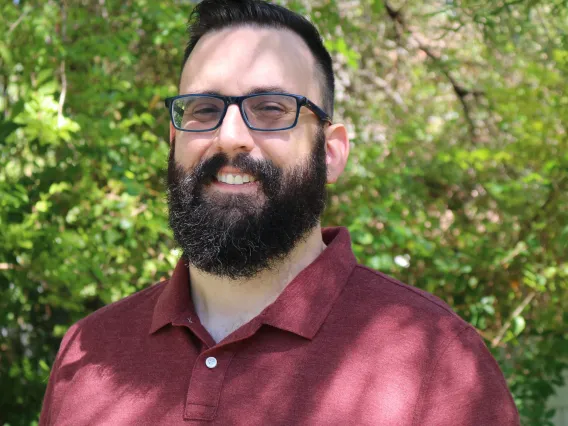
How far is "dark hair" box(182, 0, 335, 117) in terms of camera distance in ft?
6.48

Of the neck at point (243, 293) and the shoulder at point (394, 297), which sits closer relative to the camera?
the shoulder at point (394, 297)

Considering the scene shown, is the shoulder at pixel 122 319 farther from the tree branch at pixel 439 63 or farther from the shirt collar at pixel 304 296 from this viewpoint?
the tree branch at pixel 439 63

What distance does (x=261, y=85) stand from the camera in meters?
1.84

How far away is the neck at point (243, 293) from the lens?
186 centimetres

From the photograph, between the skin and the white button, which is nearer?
the white button

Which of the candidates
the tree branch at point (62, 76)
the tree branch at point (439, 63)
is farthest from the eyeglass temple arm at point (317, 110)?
the tree branch at point (439, 63)

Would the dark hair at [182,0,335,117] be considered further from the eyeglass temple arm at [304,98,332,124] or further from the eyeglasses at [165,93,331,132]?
the eyeglasses at [165,93,331,132]

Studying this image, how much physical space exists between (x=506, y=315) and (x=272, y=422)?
252 centimetres

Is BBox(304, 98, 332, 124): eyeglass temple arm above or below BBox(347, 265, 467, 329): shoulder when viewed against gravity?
above

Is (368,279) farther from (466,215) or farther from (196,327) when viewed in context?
(466,215)

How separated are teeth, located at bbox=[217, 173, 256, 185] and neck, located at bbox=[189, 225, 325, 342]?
22 centimetres

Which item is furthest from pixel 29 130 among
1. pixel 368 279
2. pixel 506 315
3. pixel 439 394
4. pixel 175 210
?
pixel 506 315

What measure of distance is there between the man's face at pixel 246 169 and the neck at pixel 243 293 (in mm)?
31

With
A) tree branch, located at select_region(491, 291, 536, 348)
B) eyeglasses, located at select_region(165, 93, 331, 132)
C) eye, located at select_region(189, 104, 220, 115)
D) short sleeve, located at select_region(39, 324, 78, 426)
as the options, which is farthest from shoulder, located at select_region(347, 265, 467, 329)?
tree branch, located at select_region(491, 291, 536, 348)
